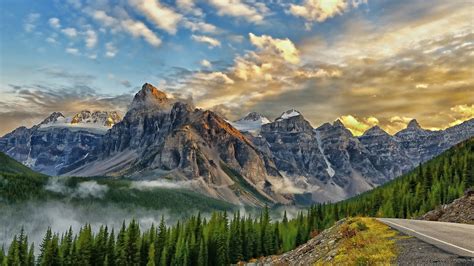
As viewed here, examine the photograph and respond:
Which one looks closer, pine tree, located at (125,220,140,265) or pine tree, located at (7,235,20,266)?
pine tree, located at (125,220,140,265)

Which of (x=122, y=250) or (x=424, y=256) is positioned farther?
(x=122, y=250)

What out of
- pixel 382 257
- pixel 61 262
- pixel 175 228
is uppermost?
pixel 382 257

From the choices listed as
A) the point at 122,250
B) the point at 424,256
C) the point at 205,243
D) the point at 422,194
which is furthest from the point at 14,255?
the point at 424,256

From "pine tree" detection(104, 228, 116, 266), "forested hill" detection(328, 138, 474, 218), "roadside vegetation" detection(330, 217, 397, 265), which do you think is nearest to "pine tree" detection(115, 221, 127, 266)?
"pine tree" detection(104, 228, 116, 266)

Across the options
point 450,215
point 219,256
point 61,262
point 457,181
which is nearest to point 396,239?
point 450,215

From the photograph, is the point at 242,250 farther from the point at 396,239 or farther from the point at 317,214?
the point at 396,239

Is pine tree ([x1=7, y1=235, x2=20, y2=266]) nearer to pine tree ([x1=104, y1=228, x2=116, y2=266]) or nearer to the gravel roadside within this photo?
pine tree ([x1=104, y1=228, x2=116, y2=266])

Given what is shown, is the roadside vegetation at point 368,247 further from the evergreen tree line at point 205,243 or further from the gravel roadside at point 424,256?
the evergreen tree line at point 205,243

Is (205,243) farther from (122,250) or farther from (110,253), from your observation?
(110,253)

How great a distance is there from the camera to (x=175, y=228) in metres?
162

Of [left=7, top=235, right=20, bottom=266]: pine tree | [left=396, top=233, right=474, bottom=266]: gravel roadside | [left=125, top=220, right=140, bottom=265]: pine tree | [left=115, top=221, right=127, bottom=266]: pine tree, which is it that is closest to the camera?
[left=396, top=233, right=474, bottom=266]: gravel roadside

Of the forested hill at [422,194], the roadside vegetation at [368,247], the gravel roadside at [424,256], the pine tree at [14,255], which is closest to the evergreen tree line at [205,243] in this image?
the pine tree at [14,255]

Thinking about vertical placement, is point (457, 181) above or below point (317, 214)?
above

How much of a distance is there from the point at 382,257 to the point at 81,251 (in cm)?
13625
